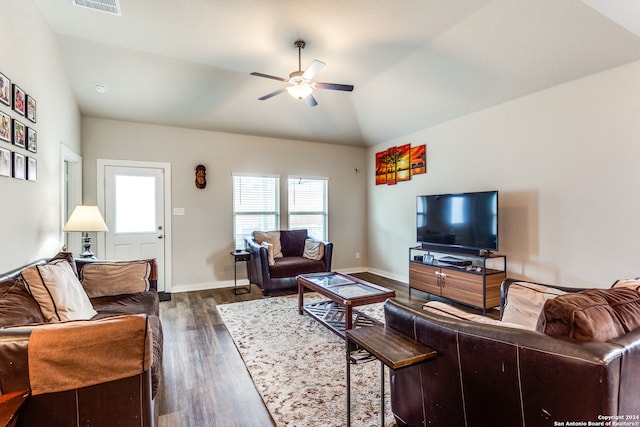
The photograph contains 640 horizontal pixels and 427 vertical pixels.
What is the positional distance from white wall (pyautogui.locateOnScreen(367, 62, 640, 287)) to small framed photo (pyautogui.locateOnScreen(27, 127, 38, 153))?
4.77 meters

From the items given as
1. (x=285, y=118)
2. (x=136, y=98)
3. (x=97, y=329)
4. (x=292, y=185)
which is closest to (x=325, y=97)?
(x=285, y=118)

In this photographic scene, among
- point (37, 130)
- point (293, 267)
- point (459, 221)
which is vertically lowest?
point (293, 267)

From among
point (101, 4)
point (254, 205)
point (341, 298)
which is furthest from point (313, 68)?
point (254, 205)

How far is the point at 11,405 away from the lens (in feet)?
3.38

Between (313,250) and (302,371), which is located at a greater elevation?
(313,250)

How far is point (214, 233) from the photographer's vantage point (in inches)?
207

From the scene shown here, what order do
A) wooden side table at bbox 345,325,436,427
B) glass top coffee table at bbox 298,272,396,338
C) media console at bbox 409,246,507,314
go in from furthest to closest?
1. media console at bbox 409,246,507,314
2. glass top coffee table at bbox 298,272,396,338
3. wooden side table at bbox 345,325,436,427

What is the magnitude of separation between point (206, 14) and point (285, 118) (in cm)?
239

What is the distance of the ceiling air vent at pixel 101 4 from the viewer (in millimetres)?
2762

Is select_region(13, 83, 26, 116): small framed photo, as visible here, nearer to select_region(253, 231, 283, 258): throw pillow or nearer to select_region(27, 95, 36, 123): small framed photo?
select_region(27, 95, 36, 123): small framed photo

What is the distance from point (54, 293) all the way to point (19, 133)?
1.33 m

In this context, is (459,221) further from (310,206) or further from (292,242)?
(310,206)

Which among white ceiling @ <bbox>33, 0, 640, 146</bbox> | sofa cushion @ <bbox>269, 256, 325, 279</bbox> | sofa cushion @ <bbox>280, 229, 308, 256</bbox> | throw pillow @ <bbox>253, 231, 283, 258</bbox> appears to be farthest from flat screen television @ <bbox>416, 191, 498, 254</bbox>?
throw pillow @ <bbox>253, 231, 283, 258</bbox>

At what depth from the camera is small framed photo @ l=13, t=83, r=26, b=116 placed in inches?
91.4
